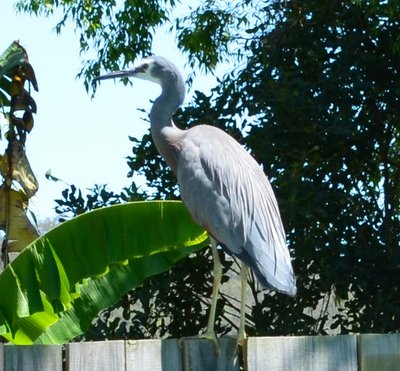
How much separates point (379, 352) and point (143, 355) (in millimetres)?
804

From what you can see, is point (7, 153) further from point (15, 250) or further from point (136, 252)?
point (136, 252)

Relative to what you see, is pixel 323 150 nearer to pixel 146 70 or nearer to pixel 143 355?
pixel 146 70

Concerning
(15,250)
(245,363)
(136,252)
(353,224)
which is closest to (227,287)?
(353,224)

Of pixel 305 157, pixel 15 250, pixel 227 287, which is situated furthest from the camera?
pixel 227 287

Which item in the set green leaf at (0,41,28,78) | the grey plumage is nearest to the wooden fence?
the grey plumage

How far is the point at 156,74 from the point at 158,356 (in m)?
2.22

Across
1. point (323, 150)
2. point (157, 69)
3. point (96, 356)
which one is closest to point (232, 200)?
point (157, 69)

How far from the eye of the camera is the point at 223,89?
7.87 metres

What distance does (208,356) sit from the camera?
303cm

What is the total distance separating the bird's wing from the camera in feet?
13.0

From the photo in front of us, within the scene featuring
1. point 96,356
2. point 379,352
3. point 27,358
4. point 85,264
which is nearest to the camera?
point 27,358

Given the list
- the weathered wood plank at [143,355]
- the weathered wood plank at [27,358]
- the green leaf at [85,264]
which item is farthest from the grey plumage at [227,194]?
the weathered wood plank at [27,358]

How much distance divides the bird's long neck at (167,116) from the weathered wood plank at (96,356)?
6.72 feet

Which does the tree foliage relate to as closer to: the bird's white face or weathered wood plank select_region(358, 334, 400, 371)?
the bird's white face
